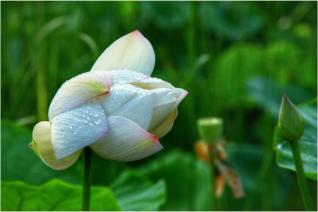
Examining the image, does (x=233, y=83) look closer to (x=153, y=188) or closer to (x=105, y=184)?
(x=105, y=184)

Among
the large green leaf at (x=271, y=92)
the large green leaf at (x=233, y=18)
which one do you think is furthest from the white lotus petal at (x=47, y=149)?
the large green leaf at (x=233, y=18)

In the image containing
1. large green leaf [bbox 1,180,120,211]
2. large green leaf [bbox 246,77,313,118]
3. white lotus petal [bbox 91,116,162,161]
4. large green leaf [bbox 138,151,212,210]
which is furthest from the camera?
large green leaf [bbox 246,77,313,118]

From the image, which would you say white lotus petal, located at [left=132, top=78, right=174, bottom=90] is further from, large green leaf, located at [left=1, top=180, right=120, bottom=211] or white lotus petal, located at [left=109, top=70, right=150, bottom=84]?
large green leaf, located at [left=1, top=180, right=120, bottom=211]

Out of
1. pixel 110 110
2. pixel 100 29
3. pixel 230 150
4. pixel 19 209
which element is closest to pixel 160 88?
pixel 110 110

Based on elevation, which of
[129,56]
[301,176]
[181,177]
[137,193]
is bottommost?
[181,177]

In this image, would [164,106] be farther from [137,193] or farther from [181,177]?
[181,177]

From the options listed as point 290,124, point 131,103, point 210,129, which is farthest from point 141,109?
point 210,129

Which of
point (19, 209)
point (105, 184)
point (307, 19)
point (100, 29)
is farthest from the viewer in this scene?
point (307, 19)

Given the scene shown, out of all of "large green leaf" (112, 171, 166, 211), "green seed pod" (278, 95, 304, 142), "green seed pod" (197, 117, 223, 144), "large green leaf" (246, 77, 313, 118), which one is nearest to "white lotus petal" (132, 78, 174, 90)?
"green seed pod" (278, 95, 304, 142)
